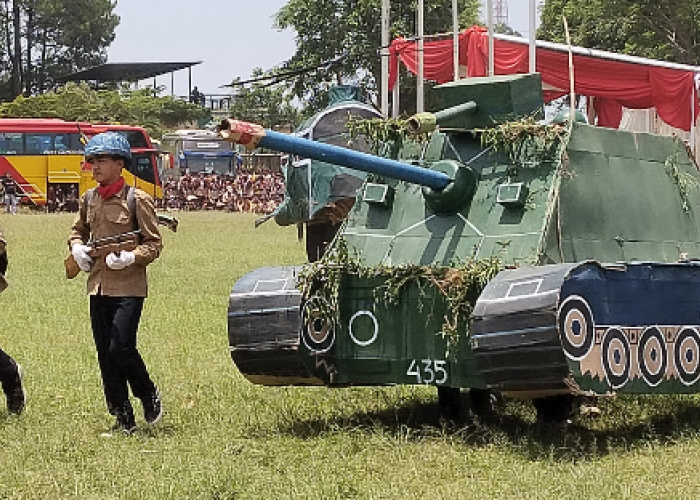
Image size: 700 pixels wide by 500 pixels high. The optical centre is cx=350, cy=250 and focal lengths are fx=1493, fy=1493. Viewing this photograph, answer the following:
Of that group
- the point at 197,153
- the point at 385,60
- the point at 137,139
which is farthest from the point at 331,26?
the point at 385,60

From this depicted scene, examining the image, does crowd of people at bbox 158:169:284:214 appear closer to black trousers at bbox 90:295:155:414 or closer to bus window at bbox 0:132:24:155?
bus window at bbox 0:132:24:155

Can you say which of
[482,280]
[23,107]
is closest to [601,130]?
[482,280]

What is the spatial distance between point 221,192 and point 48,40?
79.5 feet

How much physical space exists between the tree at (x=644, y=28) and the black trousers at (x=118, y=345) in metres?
25.1

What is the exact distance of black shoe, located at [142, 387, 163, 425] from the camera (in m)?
7.39

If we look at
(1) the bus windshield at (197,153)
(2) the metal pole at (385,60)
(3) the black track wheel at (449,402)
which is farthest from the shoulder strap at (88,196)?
(1) the bus windshield at (197,153)

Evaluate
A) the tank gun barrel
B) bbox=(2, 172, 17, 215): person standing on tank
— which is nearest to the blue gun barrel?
the tank gun barrel

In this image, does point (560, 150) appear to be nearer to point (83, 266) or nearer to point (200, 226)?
point (83, 266)

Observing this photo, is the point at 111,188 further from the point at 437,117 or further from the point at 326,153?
the point at 437,117

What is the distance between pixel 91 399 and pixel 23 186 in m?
33.9

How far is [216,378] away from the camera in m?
9.19

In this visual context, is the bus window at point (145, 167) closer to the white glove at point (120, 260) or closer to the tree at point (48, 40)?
the tree at point (48, 40)

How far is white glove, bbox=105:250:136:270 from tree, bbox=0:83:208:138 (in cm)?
4330

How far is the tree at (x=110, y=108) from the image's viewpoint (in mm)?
50531
